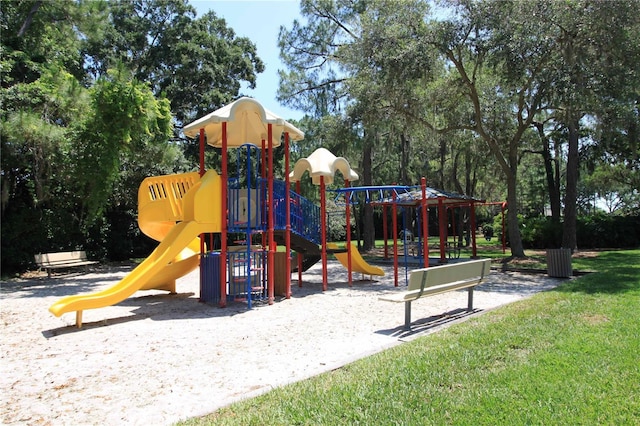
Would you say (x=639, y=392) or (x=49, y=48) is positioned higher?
(x=49, y=48)

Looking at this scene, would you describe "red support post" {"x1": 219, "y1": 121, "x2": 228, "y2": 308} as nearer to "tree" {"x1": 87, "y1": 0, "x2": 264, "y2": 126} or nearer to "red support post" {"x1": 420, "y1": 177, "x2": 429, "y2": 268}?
"red support post" {"x1": 420, "y1": 177, "x2": 429, "y2": 268}

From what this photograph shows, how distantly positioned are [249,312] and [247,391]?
4.15 meters

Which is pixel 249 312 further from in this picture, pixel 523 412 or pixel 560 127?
pixel 560 127

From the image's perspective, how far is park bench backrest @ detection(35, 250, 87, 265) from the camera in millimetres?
14008

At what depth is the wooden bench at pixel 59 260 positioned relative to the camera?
552 inches

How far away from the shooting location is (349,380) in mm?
4055

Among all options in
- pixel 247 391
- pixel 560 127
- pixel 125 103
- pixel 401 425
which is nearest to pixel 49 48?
pixel 125 103

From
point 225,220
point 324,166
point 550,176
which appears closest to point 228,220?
point 225,220

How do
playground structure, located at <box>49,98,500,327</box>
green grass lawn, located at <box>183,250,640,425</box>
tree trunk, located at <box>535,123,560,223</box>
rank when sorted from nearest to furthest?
green grass lawn, located at <box>183,250,640,425</box> → playground structure, located at <box>49,98,500,327</box> → tree trunk, located at <box>535,123,560,223</box>

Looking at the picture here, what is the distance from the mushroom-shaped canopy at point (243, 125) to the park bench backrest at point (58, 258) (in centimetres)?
732

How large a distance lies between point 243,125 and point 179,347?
6352mm

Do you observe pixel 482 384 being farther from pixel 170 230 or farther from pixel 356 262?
pixel 356 262

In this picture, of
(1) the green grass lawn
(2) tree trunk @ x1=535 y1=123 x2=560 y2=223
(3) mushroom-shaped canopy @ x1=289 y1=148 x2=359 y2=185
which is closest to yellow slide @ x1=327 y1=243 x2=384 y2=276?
(3) mushroom-shaped canopy @ x1=289 y1=148 x2=359 y2=185

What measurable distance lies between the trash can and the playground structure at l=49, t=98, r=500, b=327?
5.50 metres
